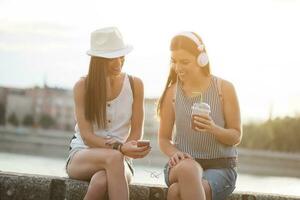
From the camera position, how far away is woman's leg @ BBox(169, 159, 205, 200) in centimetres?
319

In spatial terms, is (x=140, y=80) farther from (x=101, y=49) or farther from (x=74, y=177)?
(x=74, y=177)

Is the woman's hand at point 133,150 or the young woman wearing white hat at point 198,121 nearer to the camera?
the young woman wearing white hat at point 198,121

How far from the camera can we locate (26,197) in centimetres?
386

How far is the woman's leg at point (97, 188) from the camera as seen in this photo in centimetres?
334

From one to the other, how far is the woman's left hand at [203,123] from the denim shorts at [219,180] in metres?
0.24

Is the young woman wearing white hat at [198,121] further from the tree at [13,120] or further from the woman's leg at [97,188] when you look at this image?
the tree at [13,120]

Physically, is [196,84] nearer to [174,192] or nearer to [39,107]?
[174,192]

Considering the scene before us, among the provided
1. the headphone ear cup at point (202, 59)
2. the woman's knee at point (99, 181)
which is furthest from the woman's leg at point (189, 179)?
the headphone ear cup at point (202, 59)

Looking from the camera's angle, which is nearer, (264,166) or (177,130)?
(177,130)

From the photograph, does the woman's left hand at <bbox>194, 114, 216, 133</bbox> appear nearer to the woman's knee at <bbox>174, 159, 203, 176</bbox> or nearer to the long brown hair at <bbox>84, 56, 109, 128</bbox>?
the woman's knee at <bbox>174, 159, 203, 176</bbox>

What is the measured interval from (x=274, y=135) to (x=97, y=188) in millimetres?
55963

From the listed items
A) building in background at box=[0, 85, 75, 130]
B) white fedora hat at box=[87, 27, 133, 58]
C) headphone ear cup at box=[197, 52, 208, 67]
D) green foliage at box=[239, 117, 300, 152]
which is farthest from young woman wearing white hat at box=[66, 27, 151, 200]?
building in background at box=[0, 85, 75, 130]

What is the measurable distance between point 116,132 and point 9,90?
235ft

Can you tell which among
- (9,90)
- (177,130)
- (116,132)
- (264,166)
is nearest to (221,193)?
(177,130)
